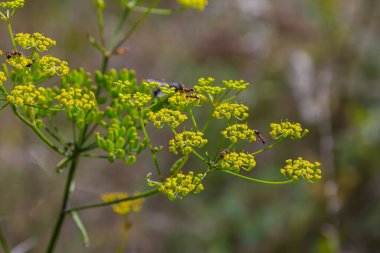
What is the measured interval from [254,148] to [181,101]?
5.88 m

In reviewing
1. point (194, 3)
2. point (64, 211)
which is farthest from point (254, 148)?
point (194, 3)

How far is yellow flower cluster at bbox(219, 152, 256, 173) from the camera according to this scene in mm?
2150

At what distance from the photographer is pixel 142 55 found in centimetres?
1062

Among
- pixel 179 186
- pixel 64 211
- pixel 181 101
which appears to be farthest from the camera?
pixel 64 211

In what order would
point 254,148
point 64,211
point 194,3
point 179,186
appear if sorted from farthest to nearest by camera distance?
point 254,148
point 64,211
point 194,3
point 179,186

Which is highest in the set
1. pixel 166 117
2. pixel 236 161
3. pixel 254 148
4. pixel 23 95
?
pixel 23 95

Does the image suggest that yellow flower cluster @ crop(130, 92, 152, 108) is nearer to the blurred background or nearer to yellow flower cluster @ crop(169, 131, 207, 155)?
yellow flower cluster @ crop(169, 131, 207, 155)

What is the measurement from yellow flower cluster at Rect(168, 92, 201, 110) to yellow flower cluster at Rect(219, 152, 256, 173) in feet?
1.05

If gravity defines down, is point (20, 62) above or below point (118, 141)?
above

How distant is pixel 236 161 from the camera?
7.09 feet

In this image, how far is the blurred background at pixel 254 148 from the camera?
6461mm

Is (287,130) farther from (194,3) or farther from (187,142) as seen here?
(194,3)

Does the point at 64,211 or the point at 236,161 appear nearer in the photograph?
the point at 236,161

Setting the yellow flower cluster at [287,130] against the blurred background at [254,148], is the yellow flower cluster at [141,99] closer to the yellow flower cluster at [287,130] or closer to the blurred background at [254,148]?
the yellow flower cluster at [287,130]
